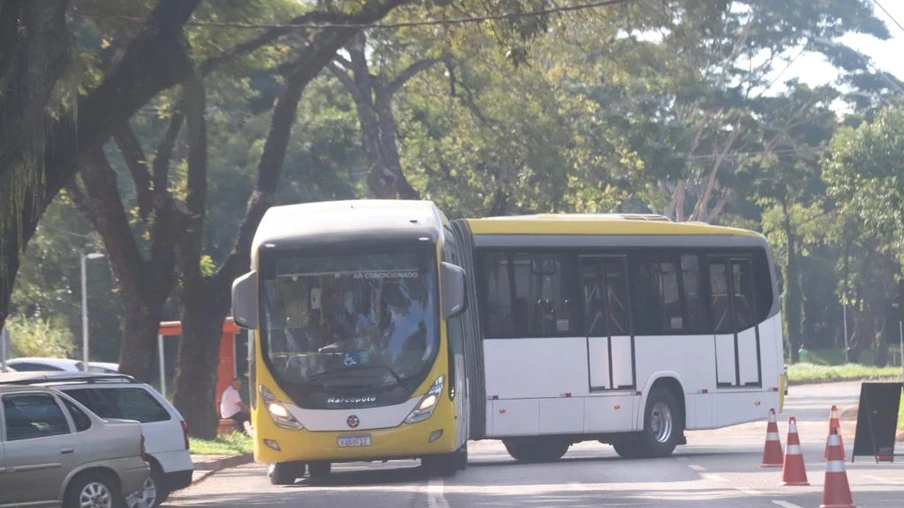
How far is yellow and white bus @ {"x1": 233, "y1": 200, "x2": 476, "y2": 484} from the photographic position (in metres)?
18.2

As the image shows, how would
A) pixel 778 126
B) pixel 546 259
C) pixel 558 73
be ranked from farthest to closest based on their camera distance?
pixel 778 126, pixel 558 73, pixel 546 259

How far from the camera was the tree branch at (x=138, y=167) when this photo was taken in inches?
1045

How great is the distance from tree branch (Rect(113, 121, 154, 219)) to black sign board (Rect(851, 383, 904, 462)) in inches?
525

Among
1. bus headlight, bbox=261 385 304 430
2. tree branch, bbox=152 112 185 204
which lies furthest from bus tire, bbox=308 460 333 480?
tree branch, bbox=152 112 185 204

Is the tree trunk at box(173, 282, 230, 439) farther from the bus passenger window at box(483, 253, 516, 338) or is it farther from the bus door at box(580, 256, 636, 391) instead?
the bus door at box(580, 256, 636, 391)

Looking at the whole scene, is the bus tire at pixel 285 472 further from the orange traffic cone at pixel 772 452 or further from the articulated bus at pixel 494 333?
the orange traffic cone at pixel 772 452

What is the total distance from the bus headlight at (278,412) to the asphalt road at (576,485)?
0.86 m

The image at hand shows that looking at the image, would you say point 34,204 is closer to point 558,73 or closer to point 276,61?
point 276,61

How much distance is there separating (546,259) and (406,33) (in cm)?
852

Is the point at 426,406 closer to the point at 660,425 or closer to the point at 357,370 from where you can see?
the point at 357,370

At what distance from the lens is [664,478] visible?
63.2 feet

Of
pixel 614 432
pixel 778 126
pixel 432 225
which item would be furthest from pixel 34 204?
pixel 778 126

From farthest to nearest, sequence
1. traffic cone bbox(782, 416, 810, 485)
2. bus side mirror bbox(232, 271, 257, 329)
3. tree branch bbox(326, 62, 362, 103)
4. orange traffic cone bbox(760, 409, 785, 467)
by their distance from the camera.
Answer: tree branch bbox(326, 62, 362, 103), orange traffic cone bbox(760, 409, 785, 467), bus side mirror bbox(232, 271, 257, 329), traffic cone bbox(782, 416, 810, 485)

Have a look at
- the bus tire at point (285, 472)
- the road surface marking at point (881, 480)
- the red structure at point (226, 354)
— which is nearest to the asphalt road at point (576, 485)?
the road surface marking at point (881, 480)
